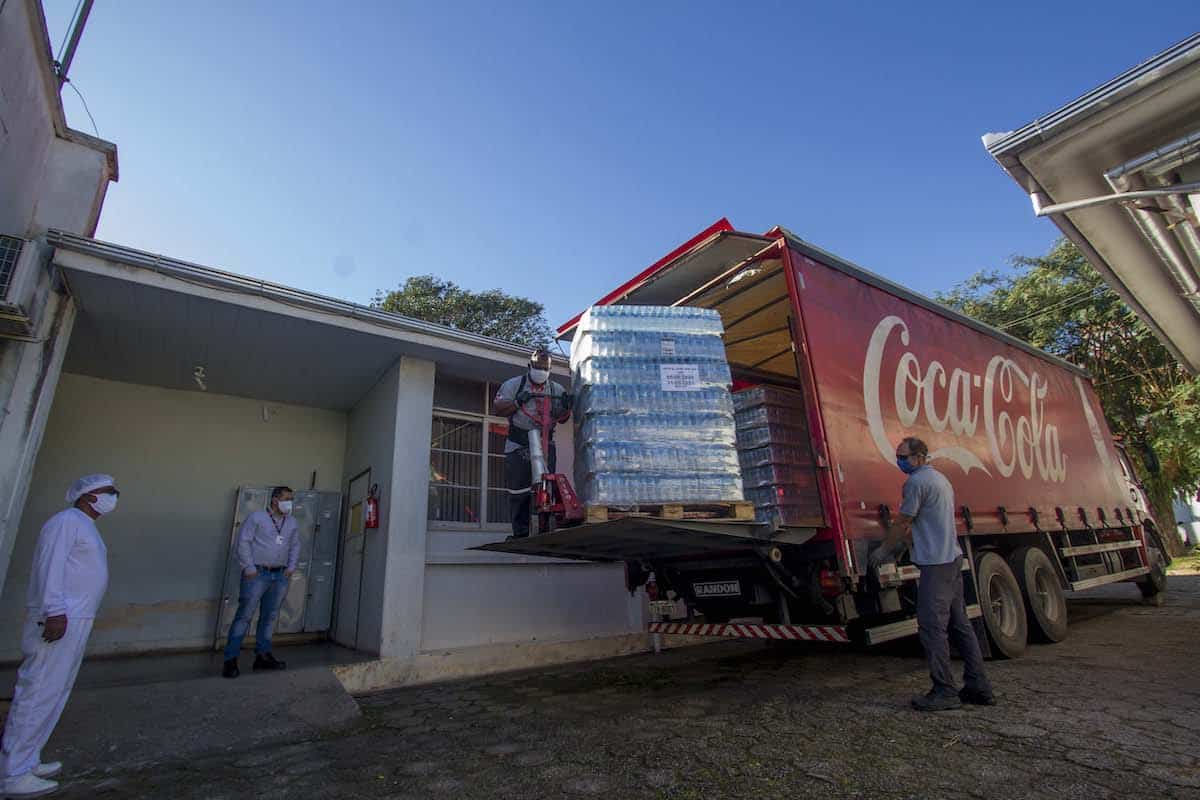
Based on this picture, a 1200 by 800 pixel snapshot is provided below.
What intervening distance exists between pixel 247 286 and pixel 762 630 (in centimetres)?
559

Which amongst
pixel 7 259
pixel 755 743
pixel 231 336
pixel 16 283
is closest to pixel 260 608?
pixel 231 336

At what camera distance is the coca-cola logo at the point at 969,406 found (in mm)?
5074

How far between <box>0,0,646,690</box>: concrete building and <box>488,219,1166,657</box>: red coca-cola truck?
7.27 feet

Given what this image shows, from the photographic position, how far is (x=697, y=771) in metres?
3.02

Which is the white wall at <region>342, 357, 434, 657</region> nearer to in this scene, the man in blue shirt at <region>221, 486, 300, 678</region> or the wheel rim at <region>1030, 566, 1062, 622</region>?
the man in blue shirt at <region>221, 486, 300, 678</region>

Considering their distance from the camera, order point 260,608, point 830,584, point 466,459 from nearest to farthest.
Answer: point 830,584
point 260,608
point 466,459

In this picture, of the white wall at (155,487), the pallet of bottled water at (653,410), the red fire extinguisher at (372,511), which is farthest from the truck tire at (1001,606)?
the white wall at (155,487)

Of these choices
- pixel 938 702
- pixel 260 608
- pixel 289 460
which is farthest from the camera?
pixel 289 460

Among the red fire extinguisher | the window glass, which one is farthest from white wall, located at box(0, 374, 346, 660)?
the window glass

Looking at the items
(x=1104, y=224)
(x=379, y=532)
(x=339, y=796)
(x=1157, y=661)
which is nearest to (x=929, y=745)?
(x=339, y=796)

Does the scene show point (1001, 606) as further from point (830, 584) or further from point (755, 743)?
point (755, 743)

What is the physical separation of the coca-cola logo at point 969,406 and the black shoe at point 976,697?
170cm

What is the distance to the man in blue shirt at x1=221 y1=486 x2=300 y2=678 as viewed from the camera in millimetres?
5703

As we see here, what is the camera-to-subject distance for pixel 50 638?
10.7 ft
